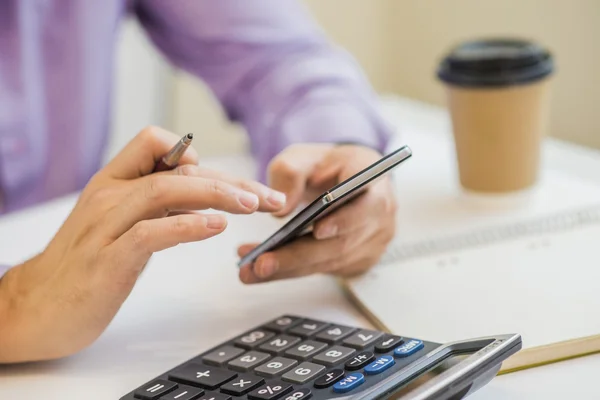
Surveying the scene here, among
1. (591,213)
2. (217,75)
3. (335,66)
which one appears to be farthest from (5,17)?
(591,213)

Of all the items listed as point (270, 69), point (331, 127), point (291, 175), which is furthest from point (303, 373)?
point (270, 69)

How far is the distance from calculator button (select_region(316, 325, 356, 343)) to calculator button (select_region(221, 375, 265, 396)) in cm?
6

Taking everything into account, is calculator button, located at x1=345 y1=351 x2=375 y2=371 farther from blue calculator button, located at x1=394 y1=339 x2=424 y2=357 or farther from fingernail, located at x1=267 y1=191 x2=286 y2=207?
fingernail, located at x1=267 y1=191 x2=286 y2=207

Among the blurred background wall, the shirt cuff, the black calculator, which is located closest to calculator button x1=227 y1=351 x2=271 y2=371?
the black calculator

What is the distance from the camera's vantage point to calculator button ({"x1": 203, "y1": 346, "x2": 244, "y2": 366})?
50cm

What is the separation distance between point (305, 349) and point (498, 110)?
0.38 metres

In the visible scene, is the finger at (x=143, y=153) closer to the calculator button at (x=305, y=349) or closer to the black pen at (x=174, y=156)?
the black pen at (x=174, y=156)

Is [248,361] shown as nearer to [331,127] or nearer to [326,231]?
[326,231]

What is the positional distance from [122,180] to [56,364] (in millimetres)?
125

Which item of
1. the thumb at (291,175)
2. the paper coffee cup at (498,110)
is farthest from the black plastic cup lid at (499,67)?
the thumb at (291,175)

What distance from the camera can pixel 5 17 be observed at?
943 millimetres

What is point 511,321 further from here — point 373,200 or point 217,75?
point 217,75

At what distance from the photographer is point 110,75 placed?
1.10 metres

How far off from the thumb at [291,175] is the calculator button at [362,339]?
0.53 feet
